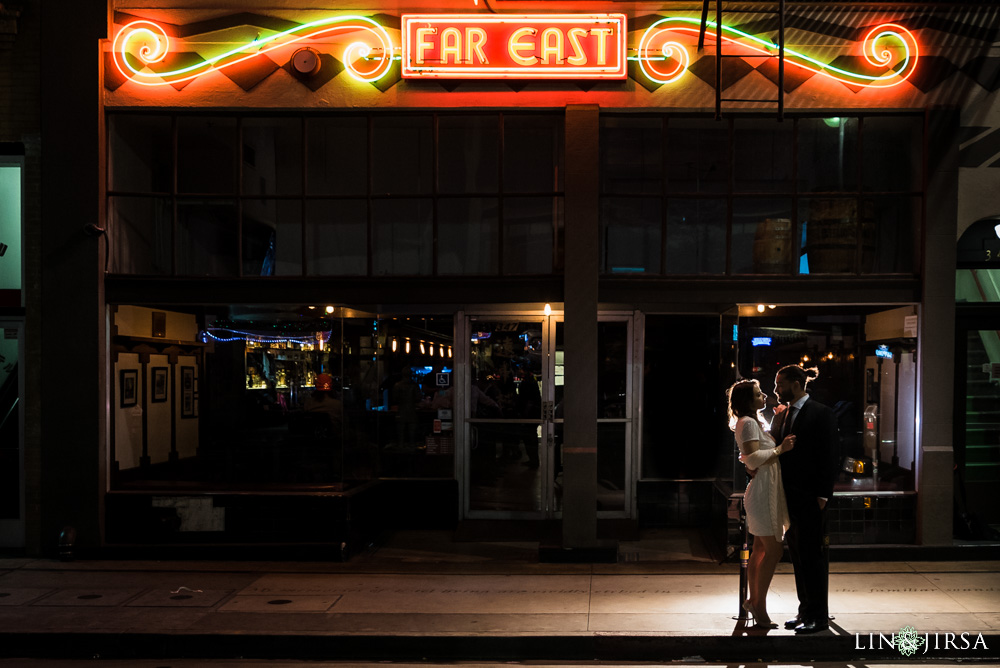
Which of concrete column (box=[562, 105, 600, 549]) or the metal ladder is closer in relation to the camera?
the metal ladder

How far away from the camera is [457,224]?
10.3 metres

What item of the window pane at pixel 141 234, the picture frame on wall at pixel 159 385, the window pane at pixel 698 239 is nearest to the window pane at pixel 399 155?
the window pane at pixel 141 234

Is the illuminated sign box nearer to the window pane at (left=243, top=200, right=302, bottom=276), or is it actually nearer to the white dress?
the window pane at (left=243, top=200, right=302, bottom=276)

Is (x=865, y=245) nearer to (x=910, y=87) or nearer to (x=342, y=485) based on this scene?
(x=910, y=87)

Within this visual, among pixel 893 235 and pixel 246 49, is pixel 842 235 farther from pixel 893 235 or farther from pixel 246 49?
pixel 246 49

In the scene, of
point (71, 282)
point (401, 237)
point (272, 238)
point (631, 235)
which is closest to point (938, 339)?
point (631, 235)

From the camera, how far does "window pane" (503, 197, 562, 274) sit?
1023 centimetres

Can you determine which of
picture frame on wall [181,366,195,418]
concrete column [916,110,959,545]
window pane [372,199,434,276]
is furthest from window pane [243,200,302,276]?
concrete column [916,110,959,545]

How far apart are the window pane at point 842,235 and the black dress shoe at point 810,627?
14.0ft

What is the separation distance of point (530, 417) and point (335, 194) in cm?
366

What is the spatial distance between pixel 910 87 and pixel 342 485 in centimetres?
785

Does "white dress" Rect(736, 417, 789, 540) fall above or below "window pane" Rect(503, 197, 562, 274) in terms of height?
below

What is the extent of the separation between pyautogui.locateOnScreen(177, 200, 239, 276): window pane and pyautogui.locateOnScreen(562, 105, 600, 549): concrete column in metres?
3.91

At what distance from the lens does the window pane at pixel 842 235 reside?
9.63 meters
